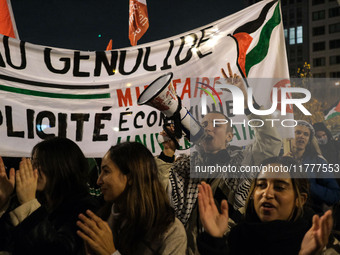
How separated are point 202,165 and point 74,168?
3.43 feet

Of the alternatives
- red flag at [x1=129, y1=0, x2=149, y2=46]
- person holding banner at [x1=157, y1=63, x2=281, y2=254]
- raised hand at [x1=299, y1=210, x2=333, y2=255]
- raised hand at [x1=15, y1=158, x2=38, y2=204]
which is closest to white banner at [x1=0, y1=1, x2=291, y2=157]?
person holding banner at [x1=157, y1=63, x2=281, y2=254]

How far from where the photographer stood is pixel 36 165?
2.52 metres

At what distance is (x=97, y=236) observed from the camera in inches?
75.4

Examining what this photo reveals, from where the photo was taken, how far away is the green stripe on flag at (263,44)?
3666mm

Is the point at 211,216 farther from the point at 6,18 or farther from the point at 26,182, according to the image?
the point at 6,18

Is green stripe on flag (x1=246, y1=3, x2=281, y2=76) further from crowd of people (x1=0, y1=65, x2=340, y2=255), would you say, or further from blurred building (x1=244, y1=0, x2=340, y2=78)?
blurred building (x1=244, y1=0, x2=340, y2=78)

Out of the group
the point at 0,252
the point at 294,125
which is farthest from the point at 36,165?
the point at 294,125

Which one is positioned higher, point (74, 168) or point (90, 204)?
point (74, 168)

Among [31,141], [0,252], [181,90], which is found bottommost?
[0,252]

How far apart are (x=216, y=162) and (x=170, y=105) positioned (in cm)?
57

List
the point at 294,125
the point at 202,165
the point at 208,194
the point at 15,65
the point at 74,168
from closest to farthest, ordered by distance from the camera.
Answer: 1. the point at 208,194
2. the point at 74,168
3. the point at 202,165
4. the point at 15,65
5. the point at 294,125

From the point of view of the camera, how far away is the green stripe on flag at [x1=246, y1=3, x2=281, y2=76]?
3666mm

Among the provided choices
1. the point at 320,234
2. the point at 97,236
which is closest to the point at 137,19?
the point at 97,236

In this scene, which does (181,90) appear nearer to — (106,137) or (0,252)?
(106,137)
